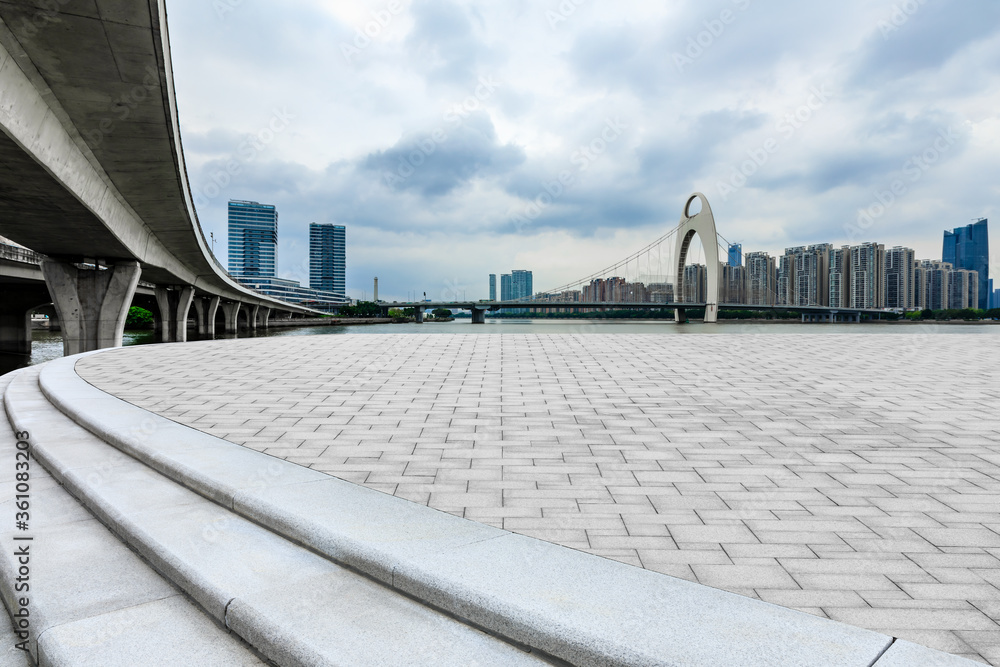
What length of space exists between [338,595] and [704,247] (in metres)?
58.6

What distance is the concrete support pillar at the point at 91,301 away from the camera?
25.2 meters

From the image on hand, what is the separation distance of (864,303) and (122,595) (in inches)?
2784

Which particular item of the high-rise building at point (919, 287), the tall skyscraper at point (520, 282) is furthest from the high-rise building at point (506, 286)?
the high-rise building at point (919, 287)

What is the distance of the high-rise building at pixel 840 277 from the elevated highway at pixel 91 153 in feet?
203

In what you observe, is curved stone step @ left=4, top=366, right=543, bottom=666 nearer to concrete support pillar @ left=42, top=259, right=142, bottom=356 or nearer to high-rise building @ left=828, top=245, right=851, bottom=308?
concrete support pillar @ left=42, top=259, right=142, bottom=356

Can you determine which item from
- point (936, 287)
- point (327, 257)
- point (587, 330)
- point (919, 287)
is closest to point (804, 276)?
point (919, 287)

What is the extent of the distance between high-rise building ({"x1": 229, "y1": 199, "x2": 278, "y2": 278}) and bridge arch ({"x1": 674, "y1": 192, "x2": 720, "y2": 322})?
78.0m

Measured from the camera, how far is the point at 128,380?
824 centimetres

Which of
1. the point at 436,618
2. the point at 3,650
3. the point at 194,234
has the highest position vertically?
the point at 194,234

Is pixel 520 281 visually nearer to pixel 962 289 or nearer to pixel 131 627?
pixel 962 289

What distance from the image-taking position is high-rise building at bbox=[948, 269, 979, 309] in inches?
2881

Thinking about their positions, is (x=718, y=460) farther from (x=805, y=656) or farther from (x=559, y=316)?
(x=559, y=316)

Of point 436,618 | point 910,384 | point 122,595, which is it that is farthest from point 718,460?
point 910,384

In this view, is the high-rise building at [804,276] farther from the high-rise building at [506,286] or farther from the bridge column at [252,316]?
the bridge column at [252,316]
